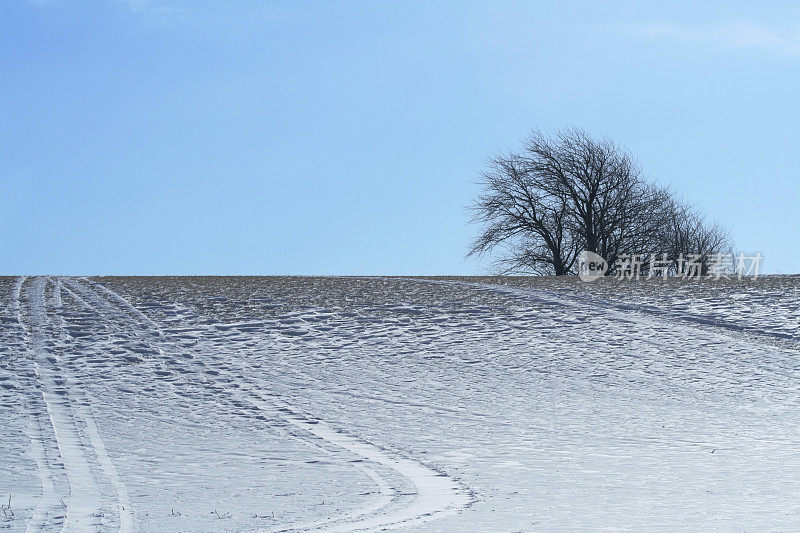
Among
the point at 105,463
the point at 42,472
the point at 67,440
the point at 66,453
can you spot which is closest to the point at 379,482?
the point at 105,463

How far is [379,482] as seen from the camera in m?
5.37

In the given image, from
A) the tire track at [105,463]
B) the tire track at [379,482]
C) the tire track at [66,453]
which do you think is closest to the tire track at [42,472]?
the tire track at [66,453]

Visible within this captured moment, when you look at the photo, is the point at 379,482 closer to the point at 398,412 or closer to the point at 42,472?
the point at 42,472

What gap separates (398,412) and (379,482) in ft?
8.02

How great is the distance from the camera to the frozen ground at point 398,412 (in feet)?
15.7

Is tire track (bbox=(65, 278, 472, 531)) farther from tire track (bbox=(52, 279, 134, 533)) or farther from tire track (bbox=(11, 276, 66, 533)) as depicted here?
tire track (bbox=(11, 276, 66, 533))

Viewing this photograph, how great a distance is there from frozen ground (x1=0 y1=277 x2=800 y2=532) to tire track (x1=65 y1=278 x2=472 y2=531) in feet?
0.08

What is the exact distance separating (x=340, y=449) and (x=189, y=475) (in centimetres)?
121

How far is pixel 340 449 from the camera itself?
20.9 ft

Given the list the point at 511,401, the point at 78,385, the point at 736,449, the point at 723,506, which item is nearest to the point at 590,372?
the point at 511,401

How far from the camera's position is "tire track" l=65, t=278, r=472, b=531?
441cm

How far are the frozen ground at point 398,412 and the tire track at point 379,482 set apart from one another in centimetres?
2

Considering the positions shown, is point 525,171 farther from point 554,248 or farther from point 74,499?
point 74,499

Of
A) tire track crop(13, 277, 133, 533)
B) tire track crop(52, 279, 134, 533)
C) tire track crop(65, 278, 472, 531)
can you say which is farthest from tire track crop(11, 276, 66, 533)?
tire track crop(65, 278, 472, 531)
